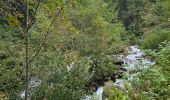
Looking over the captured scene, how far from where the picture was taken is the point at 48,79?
30.9 ft

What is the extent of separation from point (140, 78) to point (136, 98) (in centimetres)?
83

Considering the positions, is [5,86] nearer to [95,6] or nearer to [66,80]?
[66,80]

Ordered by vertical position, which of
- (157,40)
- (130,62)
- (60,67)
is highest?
(60,67)

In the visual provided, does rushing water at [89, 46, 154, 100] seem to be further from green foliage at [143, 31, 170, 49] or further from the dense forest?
green foliage at [143, 31, 170, 49]

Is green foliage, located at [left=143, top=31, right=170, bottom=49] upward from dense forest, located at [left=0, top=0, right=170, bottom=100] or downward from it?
downward

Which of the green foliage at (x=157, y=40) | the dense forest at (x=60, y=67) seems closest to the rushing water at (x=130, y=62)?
the dense forest at (x=60, y=67)

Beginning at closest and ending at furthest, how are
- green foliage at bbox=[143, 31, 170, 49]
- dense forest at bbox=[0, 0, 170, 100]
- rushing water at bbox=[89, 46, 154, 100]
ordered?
dense forest at bbox=[0, 0, 170, 100] → rushing water at bbox=[89, 46, 154, 100] → green foliage at bbox=[143, 31, 170, 49]

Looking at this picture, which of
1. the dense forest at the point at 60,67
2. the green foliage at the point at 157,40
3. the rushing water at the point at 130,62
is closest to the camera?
the dense forest at the point at 60,67

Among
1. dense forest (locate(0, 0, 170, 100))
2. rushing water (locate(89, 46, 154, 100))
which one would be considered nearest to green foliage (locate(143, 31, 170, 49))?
rushing water (locate(89, 46, 154, 100))

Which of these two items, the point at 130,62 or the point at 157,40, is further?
the point at 157,40

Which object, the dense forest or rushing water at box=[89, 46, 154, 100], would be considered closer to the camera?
the dense forest

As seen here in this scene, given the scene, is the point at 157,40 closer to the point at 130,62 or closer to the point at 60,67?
the point at 130,62

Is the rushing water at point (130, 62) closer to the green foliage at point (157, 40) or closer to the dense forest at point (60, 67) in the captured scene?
the dense forest at point (60, 67)

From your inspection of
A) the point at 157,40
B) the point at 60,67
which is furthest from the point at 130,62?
the point at 60,67
